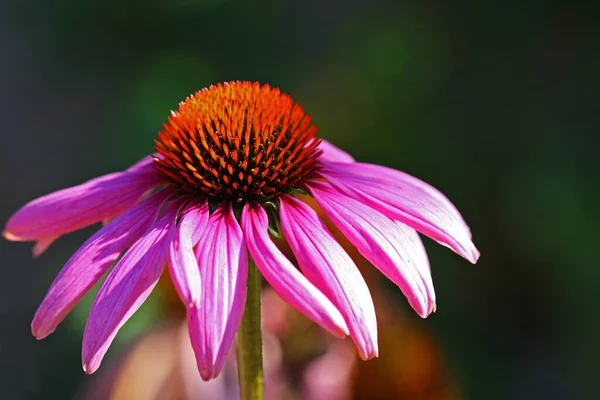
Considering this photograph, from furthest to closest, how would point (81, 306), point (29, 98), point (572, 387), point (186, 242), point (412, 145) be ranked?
1. point (29, 98)
2. point (412, 145)
3. point (572, 387)
4. point (81, 306)
5. point (186, 242)

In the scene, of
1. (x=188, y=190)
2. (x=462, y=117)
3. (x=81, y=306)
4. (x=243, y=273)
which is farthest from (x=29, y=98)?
(x=243, y=273)

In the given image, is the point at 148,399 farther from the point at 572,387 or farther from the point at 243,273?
the point at 572,387

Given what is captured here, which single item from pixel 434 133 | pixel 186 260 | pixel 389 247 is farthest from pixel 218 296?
pixel 434 133

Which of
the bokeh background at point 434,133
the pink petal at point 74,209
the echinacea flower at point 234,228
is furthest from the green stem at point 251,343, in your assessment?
the bokeh background at point 434,133

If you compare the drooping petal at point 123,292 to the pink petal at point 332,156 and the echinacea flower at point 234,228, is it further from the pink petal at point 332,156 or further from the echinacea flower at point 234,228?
the pink petal at point 332,156

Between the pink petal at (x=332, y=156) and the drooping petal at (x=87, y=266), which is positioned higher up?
the drooping petal at (x=87, y=266)

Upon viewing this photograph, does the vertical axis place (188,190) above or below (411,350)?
above
